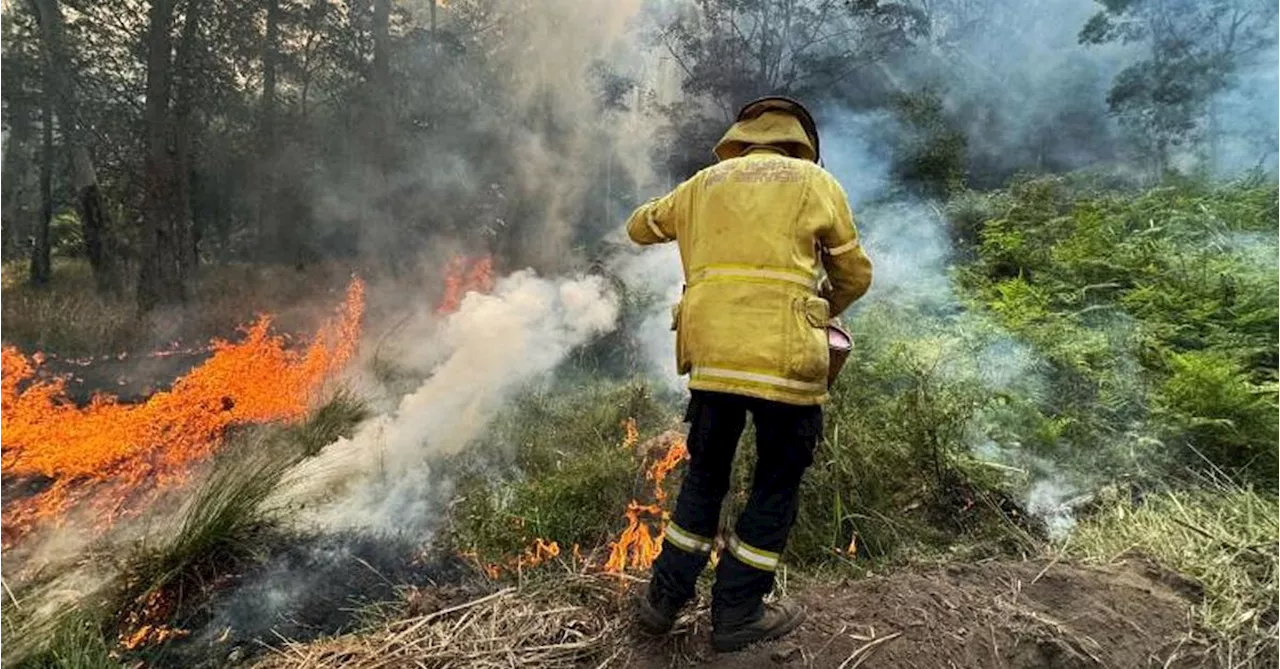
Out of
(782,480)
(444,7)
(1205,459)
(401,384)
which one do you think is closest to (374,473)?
(401,384)

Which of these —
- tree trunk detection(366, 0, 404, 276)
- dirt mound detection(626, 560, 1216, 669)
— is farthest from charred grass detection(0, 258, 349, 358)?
dirt mound detection(626, 560, 1216, 669)

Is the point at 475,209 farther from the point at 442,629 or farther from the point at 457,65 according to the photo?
the point at 442,629

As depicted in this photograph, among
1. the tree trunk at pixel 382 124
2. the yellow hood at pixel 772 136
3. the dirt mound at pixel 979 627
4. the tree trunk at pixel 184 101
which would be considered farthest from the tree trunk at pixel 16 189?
the dirt mound at pixel 979 627

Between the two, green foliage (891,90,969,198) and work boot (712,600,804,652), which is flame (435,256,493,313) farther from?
work boot (712,600,804,652)

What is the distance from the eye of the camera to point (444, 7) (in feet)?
62.3

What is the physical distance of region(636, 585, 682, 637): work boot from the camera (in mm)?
2846

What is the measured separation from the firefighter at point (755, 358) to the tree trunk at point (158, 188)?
38.6 ft

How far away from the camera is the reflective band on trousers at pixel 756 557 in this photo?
2.80 metres

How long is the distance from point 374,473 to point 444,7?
15.9m

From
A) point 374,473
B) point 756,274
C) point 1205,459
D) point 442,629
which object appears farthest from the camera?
point 374,473

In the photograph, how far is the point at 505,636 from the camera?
292 cm

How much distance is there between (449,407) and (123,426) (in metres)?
2.75

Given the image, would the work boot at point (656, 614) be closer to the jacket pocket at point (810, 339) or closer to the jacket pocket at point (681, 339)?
the jacket pocket at point (681, 339)

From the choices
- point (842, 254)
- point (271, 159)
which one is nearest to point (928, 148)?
point (842, 254)
